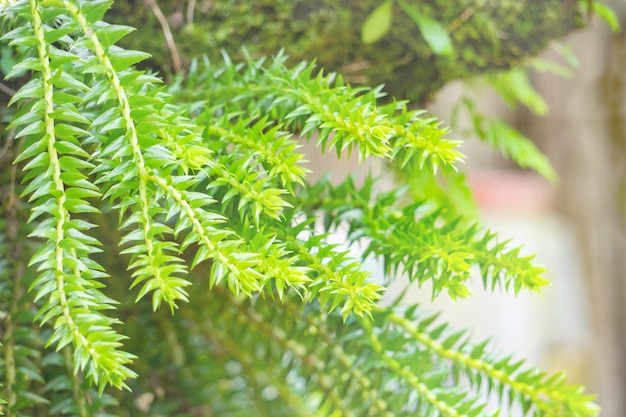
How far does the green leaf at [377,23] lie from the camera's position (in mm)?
725

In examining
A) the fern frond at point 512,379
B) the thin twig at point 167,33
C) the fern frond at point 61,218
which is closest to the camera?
the fern frond at point 61,218

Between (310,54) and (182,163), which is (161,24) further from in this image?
(182,163)

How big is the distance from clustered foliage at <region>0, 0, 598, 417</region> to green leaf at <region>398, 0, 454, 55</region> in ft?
0.84

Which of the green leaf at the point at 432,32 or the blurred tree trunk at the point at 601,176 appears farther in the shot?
the blurred tree trunk at the point at 601,176

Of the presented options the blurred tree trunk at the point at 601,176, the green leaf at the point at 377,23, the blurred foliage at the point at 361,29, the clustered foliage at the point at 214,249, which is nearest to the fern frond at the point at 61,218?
the clustered foliage at the point at 214,249

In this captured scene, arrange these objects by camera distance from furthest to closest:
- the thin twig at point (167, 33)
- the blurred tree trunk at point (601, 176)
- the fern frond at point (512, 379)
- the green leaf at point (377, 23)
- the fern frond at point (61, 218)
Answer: the blurred tree trunk at point (601, 176) → the green leaf at point (377, 23) → the thin twig at point (167, 33) → the fern frond at point (512, 379) → the fern frond at point (61, 218)

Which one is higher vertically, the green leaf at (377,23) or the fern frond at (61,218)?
the green leaf at (377,23)

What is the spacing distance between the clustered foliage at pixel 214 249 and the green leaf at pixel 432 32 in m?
0.26

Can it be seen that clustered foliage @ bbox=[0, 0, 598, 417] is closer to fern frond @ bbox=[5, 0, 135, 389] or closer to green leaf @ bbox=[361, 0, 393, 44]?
fern frond @ bbox=[5, 0, 135, 389]

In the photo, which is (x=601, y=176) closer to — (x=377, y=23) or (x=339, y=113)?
(x=377, y=23)

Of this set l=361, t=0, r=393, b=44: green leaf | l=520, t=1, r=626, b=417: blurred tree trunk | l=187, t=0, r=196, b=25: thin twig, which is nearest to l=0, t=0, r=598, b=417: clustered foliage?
l=187, t=0, r=196, b=25: thin twig

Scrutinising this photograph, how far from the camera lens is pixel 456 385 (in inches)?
21.6

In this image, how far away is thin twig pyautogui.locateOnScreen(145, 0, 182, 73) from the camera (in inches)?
24.6

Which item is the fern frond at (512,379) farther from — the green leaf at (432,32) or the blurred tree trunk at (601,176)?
the blurred tree trunk at (601,176)
